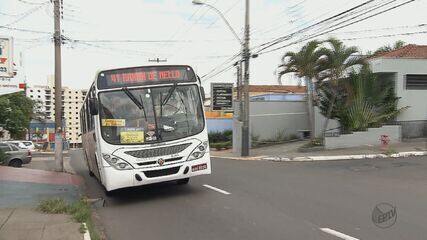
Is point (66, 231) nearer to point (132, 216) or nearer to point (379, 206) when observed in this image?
point (132, 216)

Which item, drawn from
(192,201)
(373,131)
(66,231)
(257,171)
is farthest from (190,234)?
(373,131)

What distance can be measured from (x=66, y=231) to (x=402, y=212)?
231 inches

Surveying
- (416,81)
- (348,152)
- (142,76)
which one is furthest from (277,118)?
(142,76)

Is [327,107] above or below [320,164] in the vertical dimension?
above

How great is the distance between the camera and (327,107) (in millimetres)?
26828

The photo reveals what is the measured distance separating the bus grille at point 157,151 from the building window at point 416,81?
17.8 m

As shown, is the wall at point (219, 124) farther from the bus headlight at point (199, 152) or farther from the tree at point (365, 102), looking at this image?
the bus headlight at point (199, 152)

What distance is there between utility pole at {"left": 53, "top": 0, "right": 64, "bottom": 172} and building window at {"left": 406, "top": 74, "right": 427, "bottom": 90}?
1691 cm

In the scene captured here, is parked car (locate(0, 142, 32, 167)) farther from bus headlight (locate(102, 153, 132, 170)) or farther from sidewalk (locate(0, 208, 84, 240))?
Result: sidewalk (locate(0, 208, 84, 240))

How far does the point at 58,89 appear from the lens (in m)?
21.2

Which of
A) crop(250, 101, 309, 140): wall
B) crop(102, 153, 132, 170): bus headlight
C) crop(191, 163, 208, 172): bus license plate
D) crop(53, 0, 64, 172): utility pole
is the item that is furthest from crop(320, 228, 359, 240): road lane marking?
crop(250, 101, 309, 140): wall

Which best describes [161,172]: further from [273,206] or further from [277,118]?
[277,118]

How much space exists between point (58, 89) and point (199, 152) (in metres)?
11.6

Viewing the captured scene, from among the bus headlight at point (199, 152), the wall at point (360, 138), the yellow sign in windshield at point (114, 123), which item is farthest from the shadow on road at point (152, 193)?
the wall at point (360, 138)
